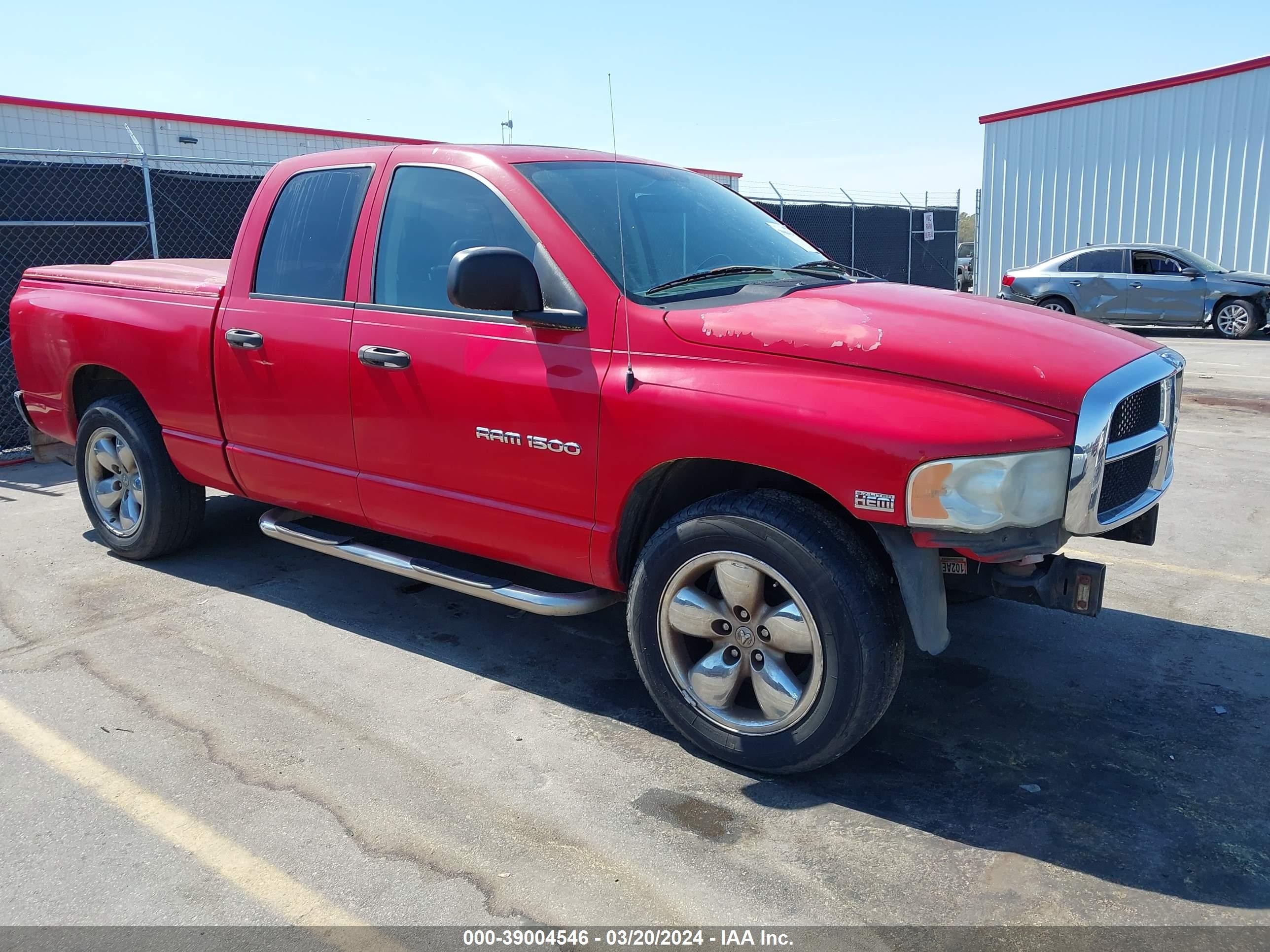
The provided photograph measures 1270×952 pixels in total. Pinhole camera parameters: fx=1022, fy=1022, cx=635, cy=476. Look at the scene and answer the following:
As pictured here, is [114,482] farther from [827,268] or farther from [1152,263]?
[1152,263]

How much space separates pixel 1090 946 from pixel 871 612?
1.01 m

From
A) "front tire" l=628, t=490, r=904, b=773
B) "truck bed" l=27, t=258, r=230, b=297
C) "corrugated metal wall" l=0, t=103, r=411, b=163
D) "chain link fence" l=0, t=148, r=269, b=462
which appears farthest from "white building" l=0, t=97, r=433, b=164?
"front tire" l=628, t=490, r=904, b=773

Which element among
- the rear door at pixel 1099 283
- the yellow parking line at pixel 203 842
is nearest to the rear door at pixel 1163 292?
the rear door at pixel 1099 283

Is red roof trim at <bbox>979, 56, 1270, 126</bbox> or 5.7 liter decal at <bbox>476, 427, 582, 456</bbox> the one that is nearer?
5.7 liter decal at <bbox>476, 427, 582, 456</bbox>

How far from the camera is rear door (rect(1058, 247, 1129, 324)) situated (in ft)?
56.3

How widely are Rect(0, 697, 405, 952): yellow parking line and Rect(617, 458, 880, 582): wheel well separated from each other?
1.47 meters

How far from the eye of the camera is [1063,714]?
375 cm

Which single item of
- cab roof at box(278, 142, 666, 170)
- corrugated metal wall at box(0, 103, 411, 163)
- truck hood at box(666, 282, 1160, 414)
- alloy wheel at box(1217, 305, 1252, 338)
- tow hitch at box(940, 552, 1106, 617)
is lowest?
alloy wheel at box(1217, 305, 1252, 338)

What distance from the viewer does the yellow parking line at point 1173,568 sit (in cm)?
512

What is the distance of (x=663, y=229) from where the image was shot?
4.02 metres

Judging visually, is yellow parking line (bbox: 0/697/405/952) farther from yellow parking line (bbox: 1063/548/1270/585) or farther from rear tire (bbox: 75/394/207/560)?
yellow parking line (bbox: 1063/548/1270/585)

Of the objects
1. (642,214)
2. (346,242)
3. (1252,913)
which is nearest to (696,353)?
(642,214)

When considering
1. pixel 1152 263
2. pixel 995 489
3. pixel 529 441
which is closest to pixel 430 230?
pixel 529 441

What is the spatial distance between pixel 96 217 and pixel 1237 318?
16.3 metres
